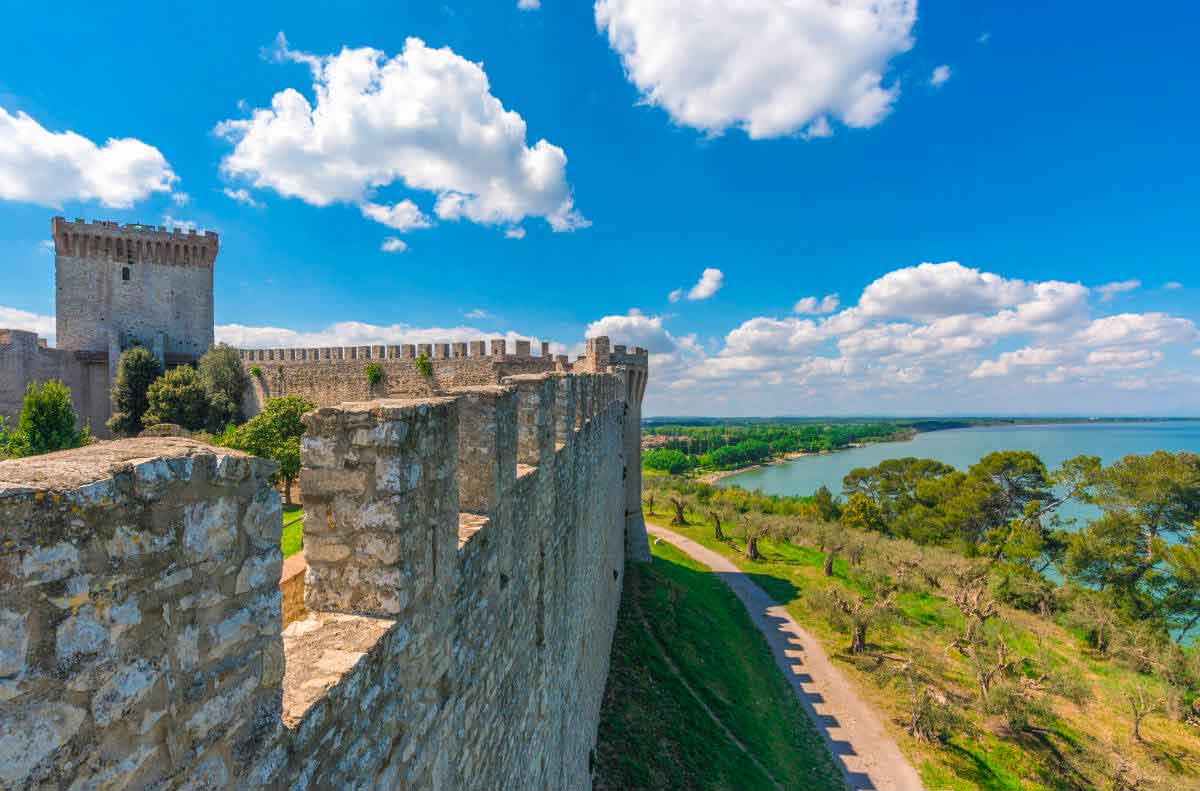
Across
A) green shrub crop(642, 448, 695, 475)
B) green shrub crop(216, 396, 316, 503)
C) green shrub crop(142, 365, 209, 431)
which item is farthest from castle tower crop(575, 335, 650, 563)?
green shrub crop(642, 448, 695, 475)

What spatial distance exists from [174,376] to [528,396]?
24.3 metres

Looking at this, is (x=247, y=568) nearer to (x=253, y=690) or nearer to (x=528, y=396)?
(x=253, y=690)

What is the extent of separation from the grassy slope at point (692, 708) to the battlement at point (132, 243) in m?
25.5

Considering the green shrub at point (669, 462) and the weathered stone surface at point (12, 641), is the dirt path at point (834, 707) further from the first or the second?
the green shrub at point (669, 462)

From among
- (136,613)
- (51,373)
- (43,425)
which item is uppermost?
(51,373)

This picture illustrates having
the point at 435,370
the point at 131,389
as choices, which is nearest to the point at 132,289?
the point at 131,389

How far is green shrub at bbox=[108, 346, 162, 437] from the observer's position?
22375 millimetres

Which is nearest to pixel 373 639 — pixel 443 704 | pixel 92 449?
pixel 443 704

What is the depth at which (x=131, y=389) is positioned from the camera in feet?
74.5

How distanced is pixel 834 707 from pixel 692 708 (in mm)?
6105

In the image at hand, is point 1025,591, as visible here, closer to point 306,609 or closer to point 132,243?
point 306,609

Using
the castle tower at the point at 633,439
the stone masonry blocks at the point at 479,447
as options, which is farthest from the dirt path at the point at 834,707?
the stone masonry blocks at the point at 479,447

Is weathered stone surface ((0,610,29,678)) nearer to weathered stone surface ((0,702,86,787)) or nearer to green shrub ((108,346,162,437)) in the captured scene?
weathered stone surface ((0,702,86,787))

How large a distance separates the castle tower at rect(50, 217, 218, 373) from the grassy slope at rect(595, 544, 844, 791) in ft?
79.8
